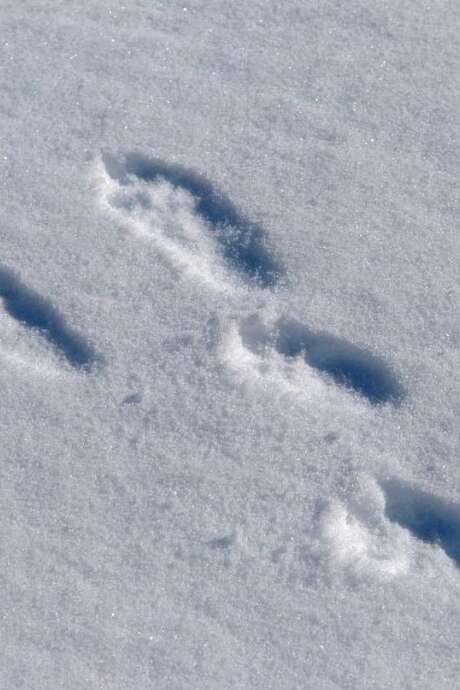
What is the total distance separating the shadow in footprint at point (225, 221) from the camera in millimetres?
1089

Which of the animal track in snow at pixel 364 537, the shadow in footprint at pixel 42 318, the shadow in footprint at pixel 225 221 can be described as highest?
the shadow in footprint at pixel 225 221

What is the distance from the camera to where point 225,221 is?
1.09 m

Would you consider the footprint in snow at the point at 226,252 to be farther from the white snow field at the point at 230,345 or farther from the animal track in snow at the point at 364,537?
the animal track in snow at the point at 364,537

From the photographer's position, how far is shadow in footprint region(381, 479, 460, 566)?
1.06 m

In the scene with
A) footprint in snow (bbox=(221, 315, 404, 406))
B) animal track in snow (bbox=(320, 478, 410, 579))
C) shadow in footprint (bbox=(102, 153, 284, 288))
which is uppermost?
shadow in footprint (bbox=(102, 153, 284, 288))

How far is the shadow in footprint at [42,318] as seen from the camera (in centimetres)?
111

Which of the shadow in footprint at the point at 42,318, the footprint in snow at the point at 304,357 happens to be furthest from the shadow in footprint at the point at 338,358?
the shadow in footprint at the point at 42,318

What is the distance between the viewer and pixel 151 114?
1.11 meters

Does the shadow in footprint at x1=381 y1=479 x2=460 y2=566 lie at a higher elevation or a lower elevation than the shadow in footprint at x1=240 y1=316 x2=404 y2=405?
lower

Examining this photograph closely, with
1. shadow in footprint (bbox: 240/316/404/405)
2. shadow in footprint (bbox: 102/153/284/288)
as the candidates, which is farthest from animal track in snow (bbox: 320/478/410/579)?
shadow in footprint (bbox: 102/153/284/288)

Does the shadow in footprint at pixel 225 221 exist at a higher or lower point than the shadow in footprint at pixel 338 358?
higher

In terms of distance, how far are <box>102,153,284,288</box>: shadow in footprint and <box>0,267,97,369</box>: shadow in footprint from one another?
0.80ft

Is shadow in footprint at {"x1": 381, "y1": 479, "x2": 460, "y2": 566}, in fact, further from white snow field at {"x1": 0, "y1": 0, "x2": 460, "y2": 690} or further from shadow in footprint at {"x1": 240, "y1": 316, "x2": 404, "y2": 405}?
shadow in footprint at {"x1": 240, "y1": 316, "x2": 404, "y2": 405}

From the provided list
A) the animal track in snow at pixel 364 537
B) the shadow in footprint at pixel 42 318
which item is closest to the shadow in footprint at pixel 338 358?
the animal track in snow at pixel 364 537
